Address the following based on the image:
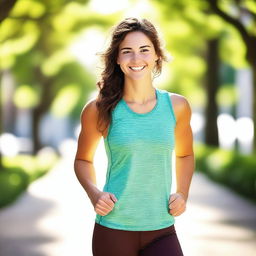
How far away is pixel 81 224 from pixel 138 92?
20.7ft

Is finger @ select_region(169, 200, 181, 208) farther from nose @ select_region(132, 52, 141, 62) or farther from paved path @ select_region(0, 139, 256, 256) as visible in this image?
paved path @ select_region(0, 139, 256, 256)

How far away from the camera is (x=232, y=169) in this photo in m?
15.3

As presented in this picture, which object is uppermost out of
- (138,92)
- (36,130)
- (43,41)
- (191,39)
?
(43,41)

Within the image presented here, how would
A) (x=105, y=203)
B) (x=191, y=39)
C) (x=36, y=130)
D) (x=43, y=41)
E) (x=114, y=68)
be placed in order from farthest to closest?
(x=36, y=130) → (x=43, y=41) → (x=191, y=39) → (x=114, y=68) → (x=105, y=203)

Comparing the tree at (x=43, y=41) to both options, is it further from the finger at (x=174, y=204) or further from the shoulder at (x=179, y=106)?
A: the finger at (x=174, y=204)

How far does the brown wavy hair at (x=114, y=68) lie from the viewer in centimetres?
328

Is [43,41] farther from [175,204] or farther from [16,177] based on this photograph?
[175,204]

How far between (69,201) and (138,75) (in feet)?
30.8

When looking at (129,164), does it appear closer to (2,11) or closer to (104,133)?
(104,133)

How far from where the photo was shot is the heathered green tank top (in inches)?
123

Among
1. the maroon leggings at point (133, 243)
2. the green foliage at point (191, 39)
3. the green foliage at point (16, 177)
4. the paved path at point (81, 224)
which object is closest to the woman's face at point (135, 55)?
the maroon leggings at point (133, 243)

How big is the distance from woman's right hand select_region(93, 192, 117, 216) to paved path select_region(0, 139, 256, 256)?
4.24 meters

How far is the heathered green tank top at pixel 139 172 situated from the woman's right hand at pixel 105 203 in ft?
0.13

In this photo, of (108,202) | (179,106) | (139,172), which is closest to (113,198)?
(108,202)
